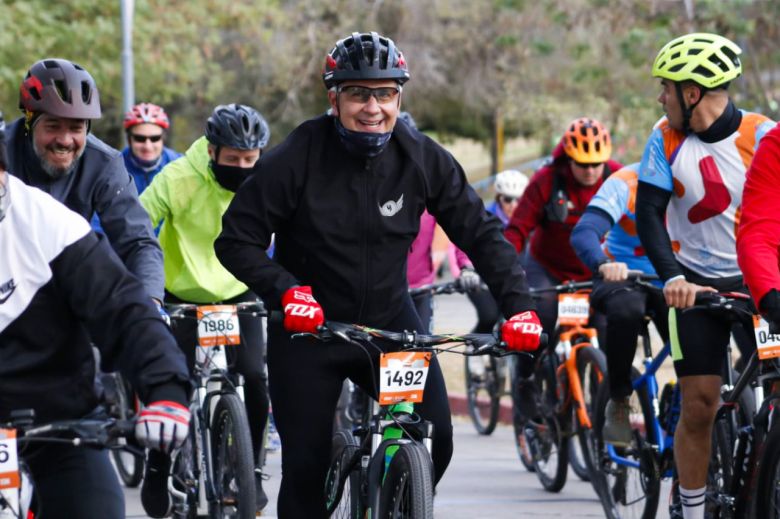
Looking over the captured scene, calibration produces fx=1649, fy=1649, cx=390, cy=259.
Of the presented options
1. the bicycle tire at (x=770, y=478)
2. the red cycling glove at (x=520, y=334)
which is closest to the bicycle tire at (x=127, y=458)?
the red cycling glove at (x=520, y=334)

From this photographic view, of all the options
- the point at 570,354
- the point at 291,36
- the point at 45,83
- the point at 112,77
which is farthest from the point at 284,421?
the point at 291,36

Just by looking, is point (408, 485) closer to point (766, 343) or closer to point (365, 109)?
point (365, 109)

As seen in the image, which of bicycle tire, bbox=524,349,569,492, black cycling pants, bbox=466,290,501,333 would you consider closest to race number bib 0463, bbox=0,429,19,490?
bicycle tire, bbox=524,349,569,492

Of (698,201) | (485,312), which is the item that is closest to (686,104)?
(698,201)

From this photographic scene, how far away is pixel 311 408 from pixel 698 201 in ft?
6.68

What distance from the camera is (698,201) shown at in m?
7.00

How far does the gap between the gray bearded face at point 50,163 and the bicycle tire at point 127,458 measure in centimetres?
314

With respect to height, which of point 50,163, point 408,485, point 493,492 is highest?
point 50,163

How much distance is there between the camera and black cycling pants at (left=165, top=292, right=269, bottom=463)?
27.9ft

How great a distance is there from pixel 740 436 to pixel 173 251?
3.38 m

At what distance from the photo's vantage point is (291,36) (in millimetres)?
38406

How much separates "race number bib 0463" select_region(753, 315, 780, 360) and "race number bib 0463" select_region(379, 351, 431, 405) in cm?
136

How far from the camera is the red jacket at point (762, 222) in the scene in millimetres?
5832

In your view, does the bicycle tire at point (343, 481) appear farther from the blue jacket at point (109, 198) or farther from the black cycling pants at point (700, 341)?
the black cycling pants at point (700, 341)
